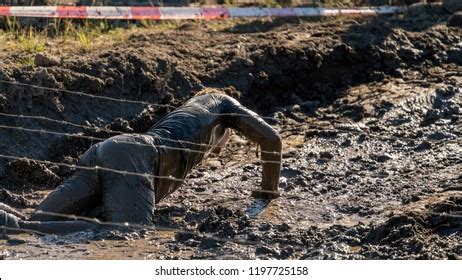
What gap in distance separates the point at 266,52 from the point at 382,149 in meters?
2.21

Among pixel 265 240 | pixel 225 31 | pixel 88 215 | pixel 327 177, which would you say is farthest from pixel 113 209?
pixel 225 31

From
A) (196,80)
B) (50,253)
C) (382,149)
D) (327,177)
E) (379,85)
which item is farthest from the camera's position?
(379,85)

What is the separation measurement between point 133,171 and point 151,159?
0.25 m

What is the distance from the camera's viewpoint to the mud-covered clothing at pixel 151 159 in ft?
32.5

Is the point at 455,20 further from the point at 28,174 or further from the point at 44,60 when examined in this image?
the point at 28,174

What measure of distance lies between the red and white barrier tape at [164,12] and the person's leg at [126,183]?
602cm

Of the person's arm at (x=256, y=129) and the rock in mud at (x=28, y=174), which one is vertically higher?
the person's arm at (x=256, y=129)

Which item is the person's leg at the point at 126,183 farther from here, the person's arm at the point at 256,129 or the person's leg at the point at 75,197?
the person's arm at the point at 256,129

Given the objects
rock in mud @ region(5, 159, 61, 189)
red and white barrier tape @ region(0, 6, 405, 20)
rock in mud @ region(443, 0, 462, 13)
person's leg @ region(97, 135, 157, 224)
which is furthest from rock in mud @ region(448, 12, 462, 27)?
person's leg @ region(97, 135, 157, 224)

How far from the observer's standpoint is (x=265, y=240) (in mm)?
9656

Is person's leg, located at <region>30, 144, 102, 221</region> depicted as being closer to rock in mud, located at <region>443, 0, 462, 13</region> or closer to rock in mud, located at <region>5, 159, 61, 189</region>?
rock in mud, located at <region>5, 159, 61, 189</region>

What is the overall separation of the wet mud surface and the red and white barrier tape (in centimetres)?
68

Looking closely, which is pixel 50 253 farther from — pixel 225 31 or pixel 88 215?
pixel 225 31

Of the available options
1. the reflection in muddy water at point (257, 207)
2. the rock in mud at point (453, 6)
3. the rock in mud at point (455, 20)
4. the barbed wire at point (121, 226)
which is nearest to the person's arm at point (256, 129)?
the reflection in muddy water at point (257, 207)
